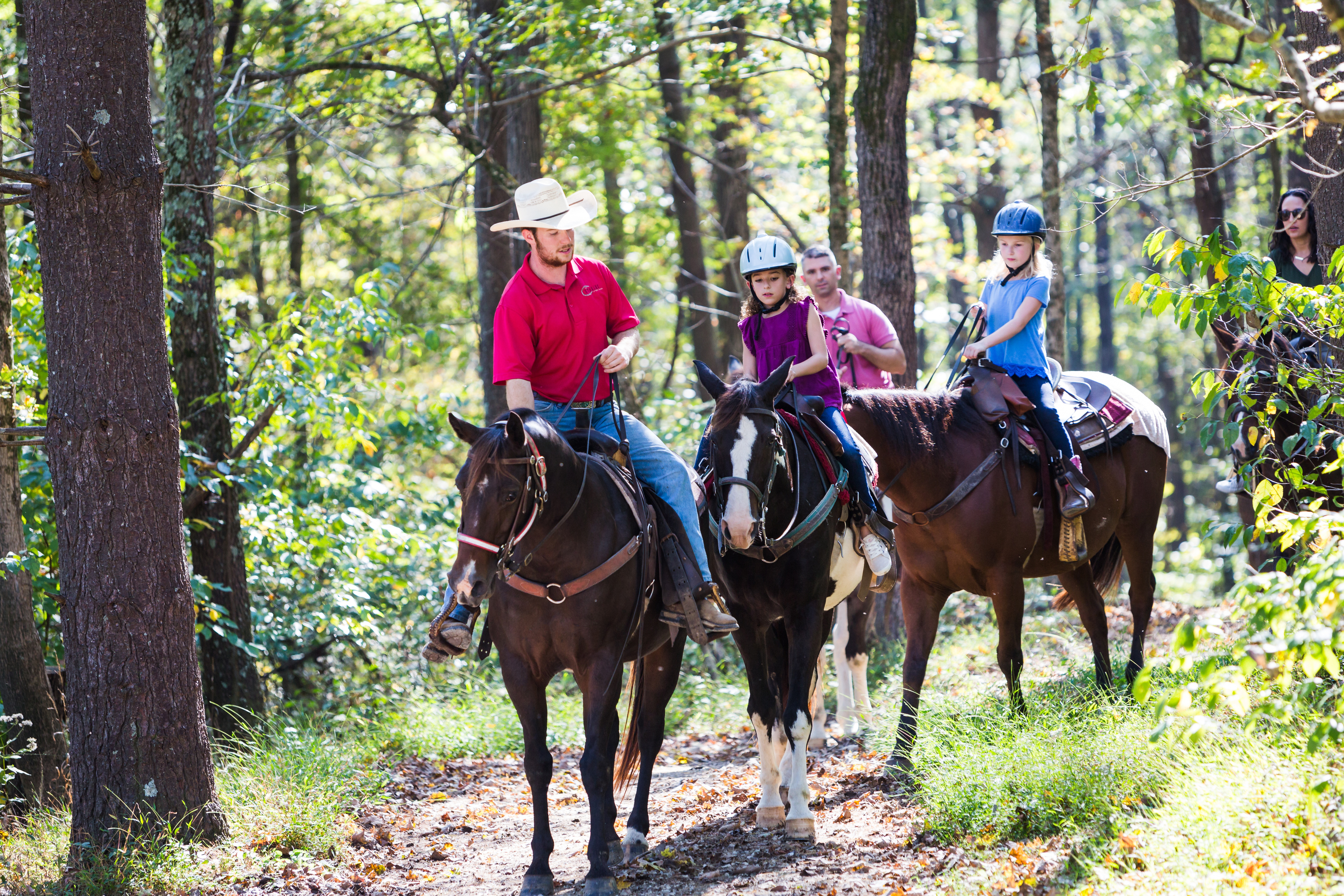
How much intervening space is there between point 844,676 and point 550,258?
446 cm

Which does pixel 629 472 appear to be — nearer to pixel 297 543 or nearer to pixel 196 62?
pixel 297 543

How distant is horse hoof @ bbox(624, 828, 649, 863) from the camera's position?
5547 millimetres

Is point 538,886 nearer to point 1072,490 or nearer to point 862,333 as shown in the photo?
point 1072,490

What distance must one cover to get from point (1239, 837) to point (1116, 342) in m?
40.4

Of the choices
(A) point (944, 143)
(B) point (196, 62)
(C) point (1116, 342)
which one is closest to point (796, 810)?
(B) point (196, 62)

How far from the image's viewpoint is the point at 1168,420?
3500 centimetres

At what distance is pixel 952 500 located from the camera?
669 centimetres

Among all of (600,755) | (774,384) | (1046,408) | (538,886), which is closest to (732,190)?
(1046,408)

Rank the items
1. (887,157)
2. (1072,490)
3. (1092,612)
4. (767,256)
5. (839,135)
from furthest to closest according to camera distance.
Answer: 1. (839,135)
2. (887,157)
3. (1092,612)
4. (1072,490)
5. (767,256)

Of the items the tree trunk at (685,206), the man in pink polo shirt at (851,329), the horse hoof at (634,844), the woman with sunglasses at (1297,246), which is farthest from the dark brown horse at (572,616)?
the tree trunk at (685,206)

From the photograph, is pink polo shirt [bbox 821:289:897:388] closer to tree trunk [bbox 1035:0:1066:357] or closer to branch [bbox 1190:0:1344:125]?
tree trunk [bbox 1035:0:1066:357]

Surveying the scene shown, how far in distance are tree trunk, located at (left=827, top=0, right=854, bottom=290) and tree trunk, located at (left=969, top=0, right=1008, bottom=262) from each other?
6314mm

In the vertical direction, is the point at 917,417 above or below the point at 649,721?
above

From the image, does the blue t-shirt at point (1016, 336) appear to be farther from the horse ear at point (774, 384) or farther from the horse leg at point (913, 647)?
the horse ear at point (774, 384)
